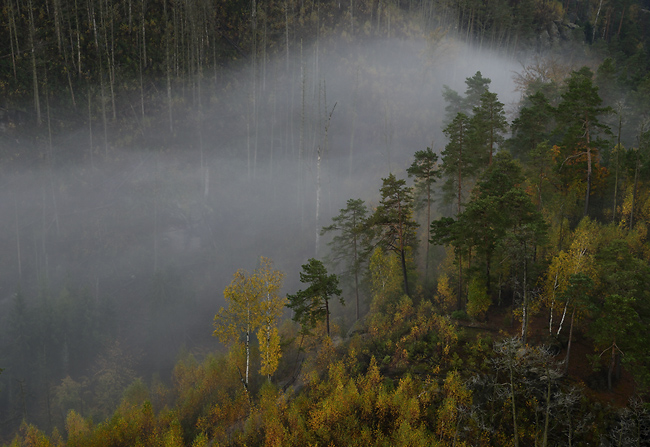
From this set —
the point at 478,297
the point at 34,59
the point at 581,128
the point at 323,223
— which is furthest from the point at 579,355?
the point at 34,59

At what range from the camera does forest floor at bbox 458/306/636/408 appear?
20.9 meters

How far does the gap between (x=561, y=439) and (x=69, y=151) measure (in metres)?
77.0

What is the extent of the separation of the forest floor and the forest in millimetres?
160

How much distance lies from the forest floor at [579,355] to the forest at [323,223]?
160 millimetres

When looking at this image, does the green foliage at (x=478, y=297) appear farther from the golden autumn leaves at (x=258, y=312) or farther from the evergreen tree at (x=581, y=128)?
the golden autumn leaves at (x=258, y=312)

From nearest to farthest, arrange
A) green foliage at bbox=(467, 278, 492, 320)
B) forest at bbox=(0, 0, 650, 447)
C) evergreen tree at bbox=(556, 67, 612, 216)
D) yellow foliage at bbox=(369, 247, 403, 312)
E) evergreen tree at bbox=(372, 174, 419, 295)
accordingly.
A: forest at bbox=(0, 0, 650, 447) < green foliage at bbox=(467, 278, 492, 320) < evergreen tree at bbox=(556, 67, 612, 216) < evergreen tree at bbox=(372, 174, 419, 295) < yellow foliage at bbox=(369, 247, 403, 312)

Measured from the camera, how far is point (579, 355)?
23.5 meters

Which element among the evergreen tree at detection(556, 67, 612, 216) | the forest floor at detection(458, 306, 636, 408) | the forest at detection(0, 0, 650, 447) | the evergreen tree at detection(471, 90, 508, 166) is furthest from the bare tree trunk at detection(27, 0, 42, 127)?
the evergreen tree at detection(556, 67, 612, 216)

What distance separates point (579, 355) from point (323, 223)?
49853mm

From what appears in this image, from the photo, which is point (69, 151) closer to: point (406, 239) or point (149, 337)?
point (149, 337)

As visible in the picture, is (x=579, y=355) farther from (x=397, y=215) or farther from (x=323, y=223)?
(x=323, y=223)

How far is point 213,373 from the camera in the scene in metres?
38.2

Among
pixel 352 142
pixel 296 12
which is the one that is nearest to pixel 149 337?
pixel 352 142

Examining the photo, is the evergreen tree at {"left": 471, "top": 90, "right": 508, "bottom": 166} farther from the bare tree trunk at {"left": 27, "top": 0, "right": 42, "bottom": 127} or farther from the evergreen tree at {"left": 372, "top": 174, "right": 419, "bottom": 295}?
the bare tree trunk at {"left": 27, "top": 0, "right": 42, "bottom": 127}
